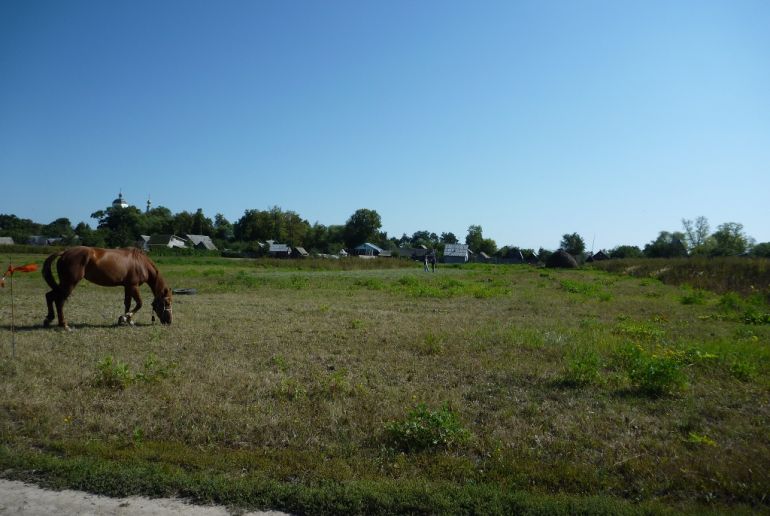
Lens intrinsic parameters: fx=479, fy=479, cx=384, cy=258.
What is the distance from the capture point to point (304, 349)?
9.70 m

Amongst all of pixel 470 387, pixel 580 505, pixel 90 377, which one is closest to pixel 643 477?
pixel 580 505

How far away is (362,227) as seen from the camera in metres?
128

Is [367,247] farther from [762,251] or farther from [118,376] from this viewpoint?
[118,376]

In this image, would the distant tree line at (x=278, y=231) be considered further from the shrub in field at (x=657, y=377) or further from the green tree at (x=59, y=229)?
the shrub in field at (x=657, y=377)

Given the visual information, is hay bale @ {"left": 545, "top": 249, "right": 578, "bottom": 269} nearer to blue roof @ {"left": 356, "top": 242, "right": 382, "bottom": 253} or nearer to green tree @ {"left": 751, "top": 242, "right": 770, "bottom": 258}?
green tree @ {"left": 751, "top": 242, "right": 770, "bottom": 258}

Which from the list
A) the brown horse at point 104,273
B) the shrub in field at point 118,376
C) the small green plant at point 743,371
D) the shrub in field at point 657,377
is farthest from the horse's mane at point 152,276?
the small green plant at point 743,371

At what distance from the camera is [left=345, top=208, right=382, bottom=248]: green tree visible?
12744 cm

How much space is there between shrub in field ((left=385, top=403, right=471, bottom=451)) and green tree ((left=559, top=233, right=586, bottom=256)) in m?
117

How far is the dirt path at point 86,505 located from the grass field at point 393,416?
140 mm

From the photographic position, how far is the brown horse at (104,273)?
10891mm

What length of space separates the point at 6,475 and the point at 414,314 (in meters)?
11.7

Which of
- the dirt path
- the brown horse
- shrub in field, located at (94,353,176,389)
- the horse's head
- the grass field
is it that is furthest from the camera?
the horse's head

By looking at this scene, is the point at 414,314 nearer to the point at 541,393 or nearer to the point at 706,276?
the point at 541,393

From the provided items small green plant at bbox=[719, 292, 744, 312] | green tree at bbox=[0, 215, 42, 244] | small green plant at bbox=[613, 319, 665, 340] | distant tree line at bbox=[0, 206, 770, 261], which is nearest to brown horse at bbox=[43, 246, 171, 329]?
small green plant at bbox=[613, 319, 665, 340]
